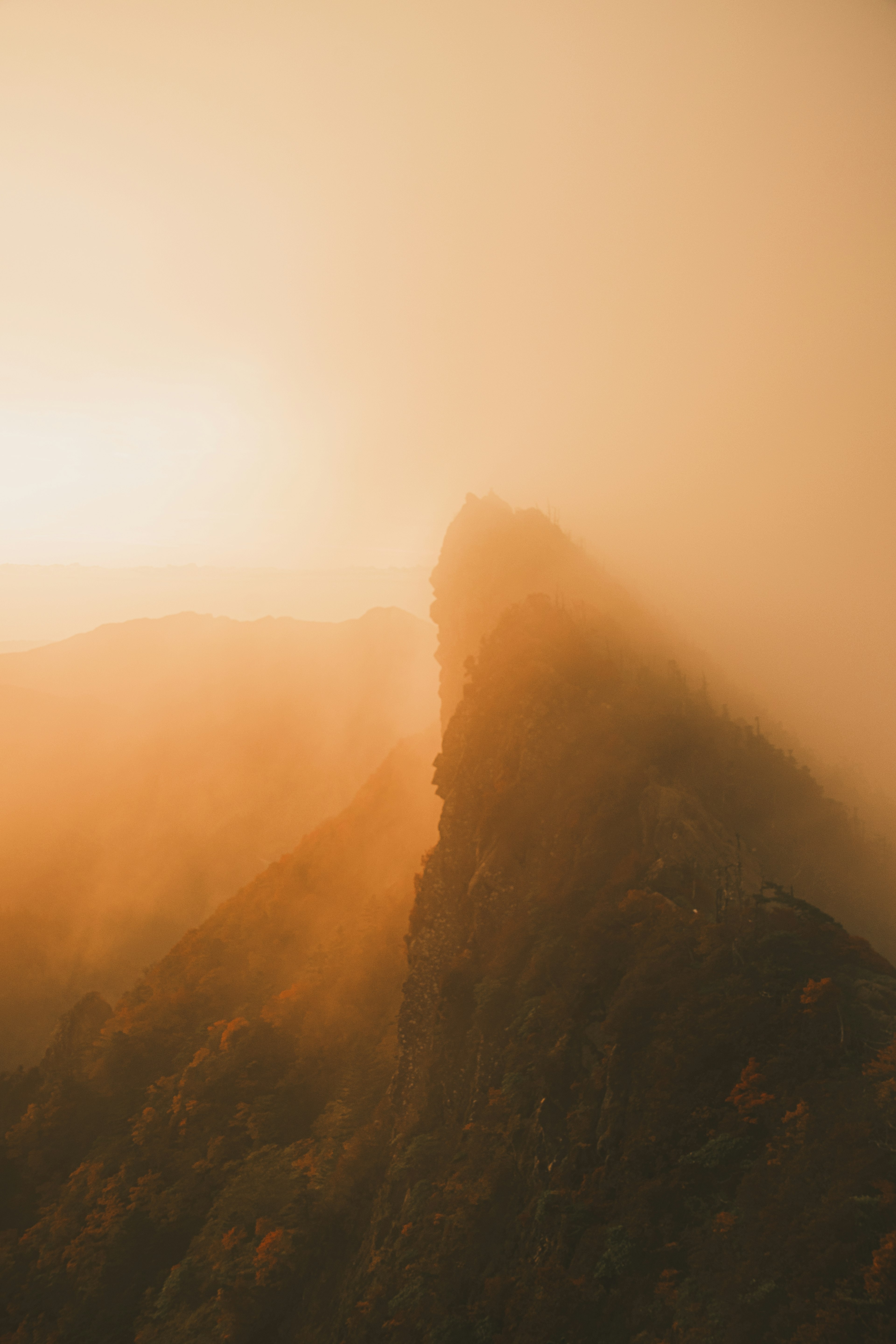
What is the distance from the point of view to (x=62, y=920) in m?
98.7

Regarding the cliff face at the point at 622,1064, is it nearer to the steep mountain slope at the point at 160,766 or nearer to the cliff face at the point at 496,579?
the cliff face at the point at 496,579

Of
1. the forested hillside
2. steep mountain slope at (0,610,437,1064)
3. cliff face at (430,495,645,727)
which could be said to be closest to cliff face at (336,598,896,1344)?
the forested hillside

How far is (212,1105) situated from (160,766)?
101m

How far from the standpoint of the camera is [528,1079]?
79.1ft

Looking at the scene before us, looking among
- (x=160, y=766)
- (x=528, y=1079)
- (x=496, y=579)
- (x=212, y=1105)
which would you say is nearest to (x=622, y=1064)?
(x=528, y=1079)

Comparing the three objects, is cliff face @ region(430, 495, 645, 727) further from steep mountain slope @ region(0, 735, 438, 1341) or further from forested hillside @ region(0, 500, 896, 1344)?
steep mountain slope @ region(0, 735, 438, 1341)

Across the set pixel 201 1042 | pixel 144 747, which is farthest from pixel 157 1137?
pixel 144 747

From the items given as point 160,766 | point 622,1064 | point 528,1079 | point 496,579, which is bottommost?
point 622,1064

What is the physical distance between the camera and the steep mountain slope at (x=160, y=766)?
315 feet

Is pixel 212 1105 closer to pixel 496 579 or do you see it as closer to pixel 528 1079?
pixel 528 1079

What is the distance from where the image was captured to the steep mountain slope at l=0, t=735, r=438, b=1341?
36500mm

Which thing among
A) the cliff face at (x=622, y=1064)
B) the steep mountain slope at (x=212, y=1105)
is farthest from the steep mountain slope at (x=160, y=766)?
the cliff face at (x=622, y=1064)

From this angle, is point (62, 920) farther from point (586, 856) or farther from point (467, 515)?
point (586, 856)

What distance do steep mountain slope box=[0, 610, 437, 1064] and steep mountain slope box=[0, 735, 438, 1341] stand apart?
4024 centimetres
